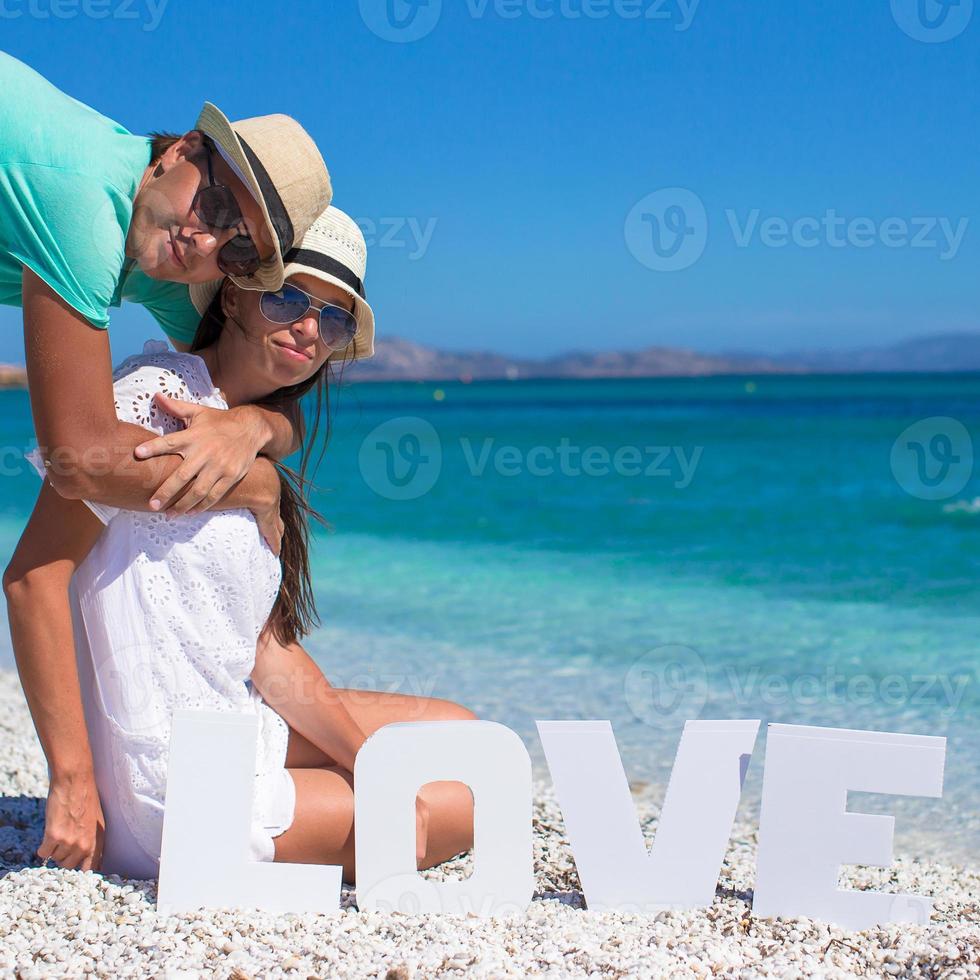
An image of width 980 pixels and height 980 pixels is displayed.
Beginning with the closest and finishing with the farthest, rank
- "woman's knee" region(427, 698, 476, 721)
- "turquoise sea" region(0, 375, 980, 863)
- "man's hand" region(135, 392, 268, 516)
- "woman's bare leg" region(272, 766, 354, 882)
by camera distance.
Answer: "man's hand" region(135, 392, 268, 516), "woman's bare leg" region(272, 766, 354, 882), "woman's knee" region(427, 698, 476, 721), "turquoise sea" region(0, 375, 980, 863)

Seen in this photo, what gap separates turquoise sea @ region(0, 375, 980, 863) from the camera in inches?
260

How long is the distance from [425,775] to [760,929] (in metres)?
0.98

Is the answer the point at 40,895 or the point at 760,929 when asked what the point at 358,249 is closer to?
the point at 40,895

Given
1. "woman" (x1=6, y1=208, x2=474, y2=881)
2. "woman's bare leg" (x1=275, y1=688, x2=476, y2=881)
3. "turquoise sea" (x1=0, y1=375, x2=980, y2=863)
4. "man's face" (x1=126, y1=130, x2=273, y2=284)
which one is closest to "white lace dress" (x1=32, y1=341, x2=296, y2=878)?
"woman" (x1=6, y1=208, x2=474, y2=881)

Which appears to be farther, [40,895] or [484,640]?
[484,640]

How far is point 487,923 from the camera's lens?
9.62ft

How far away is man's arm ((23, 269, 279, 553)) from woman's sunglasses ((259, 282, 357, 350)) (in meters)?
0.40

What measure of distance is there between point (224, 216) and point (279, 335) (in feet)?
1.40

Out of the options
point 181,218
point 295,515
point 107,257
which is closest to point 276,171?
point 181,218

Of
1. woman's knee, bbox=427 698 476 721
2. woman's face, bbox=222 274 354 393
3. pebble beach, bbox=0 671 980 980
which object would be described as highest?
woman's face, bbox=222 274 354 393

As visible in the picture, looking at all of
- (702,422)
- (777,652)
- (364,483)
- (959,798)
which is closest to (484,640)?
(777,652)

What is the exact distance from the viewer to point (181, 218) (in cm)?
265

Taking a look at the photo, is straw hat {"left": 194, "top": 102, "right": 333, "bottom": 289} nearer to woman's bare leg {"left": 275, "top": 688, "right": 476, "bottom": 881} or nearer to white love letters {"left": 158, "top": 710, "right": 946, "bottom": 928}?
white love letters {"left": 158, "top": 710, "right": 946, "bottom": 928}

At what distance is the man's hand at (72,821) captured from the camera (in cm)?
296
